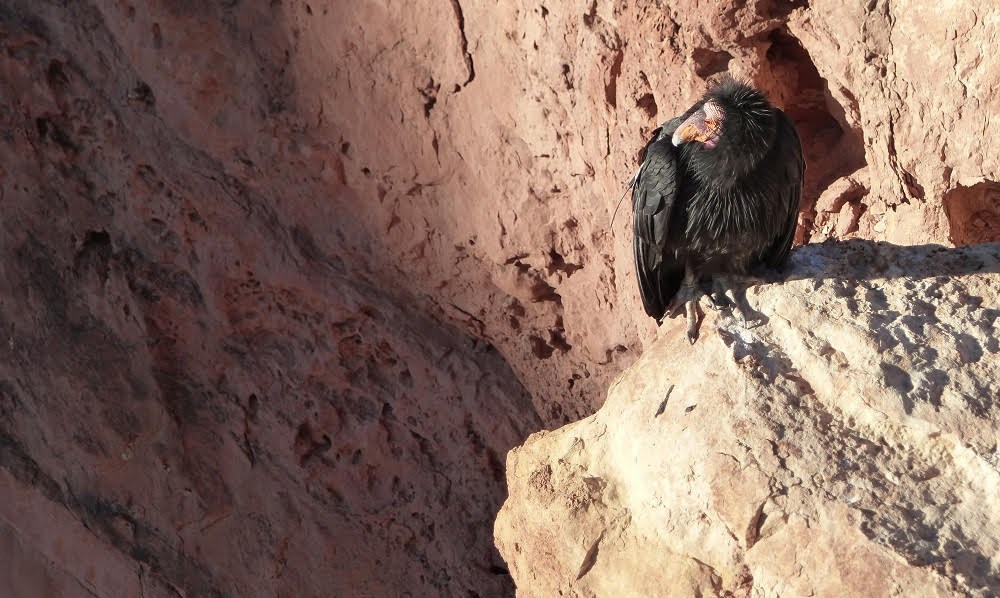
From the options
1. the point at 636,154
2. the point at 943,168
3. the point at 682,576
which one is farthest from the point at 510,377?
the point at 682,576

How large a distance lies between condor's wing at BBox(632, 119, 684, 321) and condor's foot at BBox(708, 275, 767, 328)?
17 cm

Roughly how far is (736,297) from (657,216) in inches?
11.8

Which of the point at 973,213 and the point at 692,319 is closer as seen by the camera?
the point at 692,319

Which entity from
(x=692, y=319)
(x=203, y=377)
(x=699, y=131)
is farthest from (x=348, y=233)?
(x=692, y=319)

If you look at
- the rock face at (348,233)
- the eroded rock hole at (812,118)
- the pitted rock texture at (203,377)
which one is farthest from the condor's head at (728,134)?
the pitted rock texture at (203,377)

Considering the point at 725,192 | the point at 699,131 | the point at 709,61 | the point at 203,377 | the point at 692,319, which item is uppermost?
the point at 203,377

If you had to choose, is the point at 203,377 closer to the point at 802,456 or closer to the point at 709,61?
the point at 709,61

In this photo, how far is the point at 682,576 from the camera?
1952mm

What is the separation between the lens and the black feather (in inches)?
95.3

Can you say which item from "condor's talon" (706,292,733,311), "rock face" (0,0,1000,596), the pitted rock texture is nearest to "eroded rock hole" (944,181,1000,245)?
"rock face" (0,0,1000,596)

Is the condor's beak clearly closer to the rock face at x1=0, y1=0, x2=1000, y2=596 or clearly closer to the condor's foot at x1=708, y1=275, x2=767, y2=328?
the condor's foot at x1=708, y1=275, x2=767, y2=328

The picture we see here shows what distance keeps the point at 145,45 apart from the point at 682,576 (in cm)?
334

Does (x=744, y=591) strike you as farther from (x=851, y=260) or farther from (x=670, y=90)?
(x=670, y=90)

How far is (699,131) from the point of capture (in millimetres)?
2418
